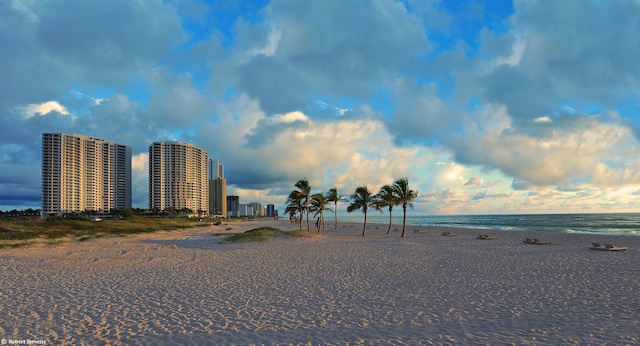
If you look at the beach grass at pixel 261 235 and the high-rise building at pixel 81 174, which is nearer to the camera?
the beach grass at pixel 261 235

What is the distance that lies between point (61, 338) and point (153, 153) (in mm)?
161979

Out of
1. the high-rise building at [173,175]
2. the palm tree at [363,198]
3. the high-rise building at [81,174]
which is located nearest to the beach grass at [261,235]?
the palm tree at [363,198]

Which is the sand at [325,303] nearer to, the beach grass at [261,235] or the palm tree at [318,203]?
the beach grass at [261,235]

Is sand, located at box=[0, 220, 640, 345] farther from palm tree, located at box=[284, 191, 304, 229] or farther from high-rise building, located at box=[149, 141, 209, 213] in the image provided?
high-rise building, located at box=[149, 141, 209, 213]

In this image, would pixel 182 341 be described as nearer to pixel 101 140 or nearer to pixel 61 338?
pixel 61 338

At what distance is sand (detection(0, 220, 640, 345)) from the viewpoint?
23.8 feet

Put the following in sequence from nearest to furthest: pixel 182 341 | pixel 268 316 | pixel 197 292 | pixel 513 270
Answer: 1. pixel 182 341
2. pixel 268 316
3. pixel 197 292
4. pixel 513 270

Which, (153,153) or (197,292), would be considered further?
(153,153)

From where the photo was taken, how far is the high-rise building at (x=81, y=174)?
12006cm

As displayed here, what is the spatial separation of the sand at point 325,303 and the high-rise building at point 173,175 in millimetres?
148163

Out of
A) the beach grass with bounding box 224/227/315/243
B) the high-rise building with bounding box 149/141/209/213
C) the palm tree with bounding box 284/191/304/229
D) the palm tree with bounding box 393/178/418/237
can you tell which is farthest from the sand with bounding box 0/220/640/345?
the high-rise building with bounding box 149/141/209/213

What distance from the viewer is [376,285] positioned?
12.4m

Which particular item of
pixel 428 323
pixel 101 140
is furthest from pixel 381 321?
pixel 101 140

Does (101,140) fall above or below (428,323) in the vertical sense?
above
